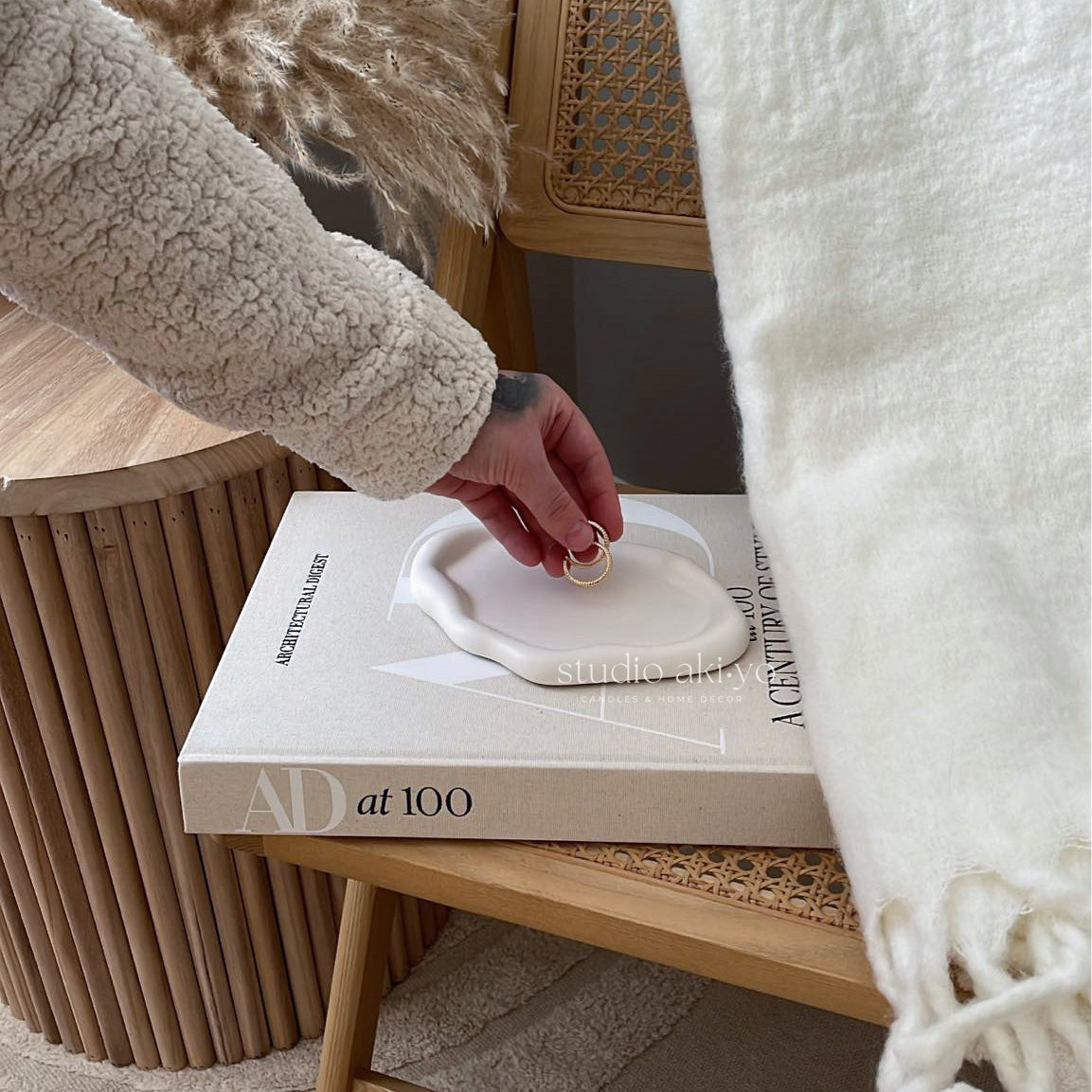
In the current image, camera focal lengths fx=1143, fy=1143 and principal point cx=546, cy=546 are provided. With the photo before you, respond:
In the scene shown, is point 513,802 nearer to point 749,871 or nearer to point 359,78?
point 749,871

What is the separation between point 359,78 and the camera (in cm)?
65

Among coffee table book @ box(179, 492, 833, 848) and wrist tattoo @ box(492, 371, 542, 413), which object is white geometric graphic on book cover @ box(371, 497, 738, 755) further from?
wrist tattoo @ box(492, 371, 542, 413)

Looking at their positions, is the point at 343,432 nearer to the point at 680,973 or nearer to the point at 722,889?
the point at 722,889

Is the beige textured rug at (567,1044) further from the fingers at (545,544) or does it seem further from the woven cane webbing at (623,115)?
the woven cane webbing at (623,115)

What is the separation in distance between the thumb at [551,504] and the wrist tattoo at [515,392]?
0.09ft

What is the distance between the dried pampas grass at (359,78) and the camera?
0.64m

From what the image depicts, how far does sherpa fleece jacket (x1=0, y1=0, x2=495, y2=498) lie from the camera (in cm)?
39

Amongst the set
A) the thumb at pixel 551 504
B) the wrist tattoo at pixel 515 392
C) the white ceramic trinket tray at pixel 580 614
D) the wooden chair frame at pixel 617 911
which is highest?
the wrist tattoo at pixel 515 392

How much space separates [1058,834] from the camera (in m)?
0.36

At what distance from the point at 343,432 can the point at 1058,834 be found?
0.30 metres

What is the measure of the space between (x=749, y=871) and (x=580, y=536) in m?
0.16

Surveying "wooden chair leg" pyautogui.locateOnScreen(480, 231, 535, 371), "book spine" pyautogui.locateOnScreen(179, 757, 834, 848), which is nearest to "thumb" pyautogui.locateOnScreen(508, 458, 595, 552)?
"book spine" pyautogui.locateOnScreen(179, 757, 834, 848)

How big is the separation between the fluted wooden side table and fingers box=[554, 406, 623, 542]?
20 cm

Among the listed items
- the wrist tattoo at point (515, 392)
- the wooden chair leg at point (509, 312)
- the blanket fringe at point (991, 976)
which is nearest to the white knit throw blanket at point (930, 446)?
the blanket fringe at point (991, 976)
